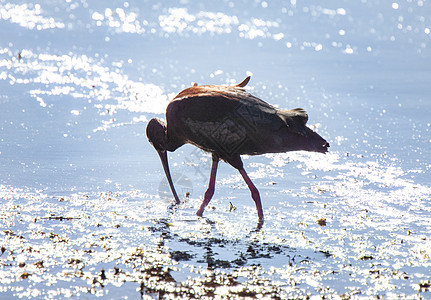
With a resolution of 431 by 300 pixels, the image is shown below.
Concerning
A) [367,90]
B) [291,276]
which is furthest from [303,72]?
[291,276]

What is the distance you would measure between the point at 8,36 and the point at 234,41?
7437mm

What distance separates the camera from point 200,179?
375 inches

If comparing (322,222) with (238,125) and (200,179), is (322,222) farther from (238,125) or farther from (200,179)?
(200,179)

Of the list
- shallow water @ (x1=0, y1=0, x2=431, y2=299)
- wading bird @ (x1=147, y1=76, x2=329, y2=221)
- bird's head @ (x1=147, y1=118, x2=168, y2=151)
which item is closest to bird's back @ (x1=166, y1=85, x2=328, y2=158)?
wading bird @ (x1=147, y1=76, x2=329, y2=221)

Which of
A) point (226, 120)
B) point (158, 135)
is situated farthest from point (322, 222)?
point (158, 135)

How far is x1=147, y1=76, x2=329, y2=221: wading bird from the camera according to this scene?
744cm

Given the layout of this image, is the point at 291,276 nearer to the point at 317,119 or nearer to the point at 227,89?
the point at 227,89

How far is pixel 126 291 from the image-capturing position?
531 cm

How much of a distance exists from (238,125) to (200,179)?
2252 mm

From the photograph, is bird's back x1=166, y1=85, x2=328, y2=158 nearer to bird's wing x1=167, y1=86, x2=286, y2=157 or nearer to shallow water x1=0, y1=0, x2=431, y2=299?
bird's wing x1=167, y1=86, x2=286, y2=157

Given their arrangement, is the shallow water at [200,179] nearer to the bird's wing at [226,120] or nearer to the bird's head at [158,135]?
the bird's head at [158,135]

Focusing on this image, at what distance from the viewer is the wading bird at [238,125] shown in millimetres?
7441

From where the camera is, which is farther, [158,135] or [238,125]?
[158,135]

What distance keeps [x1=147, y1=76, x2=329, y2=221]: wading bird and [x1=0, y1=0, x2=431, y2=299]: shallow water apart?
0.85 m
